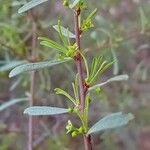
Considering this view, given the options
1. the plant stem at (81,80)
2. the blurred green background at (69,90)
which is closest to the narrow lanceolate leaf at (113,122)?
the plant stem at (81,80)

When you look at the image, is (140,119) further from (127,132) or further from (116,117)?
(116,117)

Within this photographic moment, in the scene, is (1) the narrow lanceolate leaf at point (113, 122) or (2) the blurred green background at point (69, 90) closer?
(1) the narrow lanceolate leaf at point (113, 122)

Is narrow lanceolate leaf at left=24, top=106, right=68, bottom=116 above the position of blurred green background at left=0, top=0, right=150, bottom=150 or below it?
below

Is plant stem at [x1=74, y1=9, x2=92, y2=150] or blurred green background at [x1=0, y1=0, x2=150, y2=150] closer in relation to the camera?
plant stem at [x1=74, y1=9, x2=92, y2=150]

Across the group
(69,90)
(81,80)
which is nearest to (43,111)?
(81,80)

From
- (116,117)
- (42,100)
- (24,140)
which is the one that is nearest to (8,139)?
(24,140)

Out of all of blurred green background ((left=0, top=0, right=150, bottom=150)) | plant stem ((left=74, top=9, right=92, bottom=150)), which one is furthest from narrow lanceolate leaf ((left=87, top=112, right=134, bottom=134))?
blurred green background ((left=0, top=0, right=150, bottom=150))

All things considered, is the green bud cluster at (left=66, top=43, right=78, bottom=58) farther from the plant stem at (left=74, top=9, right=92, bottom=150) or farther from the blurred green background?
the blurred green background

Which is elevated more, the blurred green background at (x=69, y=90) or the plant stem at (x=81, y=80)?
the blurred green background at (x=69, y=90)

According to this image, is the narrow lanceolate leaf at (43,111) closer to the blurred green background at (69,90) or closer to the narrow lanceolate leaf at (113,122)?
the narrow lanceolate leaf at (113,122)

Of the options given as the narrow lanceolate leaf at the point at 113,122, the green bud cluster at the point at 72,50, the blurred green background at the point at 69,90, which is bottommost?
the narrow lanceolate leaf at the point at 113,122

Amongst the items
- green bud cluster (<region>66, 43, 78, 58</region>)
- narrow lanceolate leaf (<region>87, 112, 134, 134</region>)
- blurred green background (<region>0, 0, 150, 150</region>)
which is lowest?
narrow lanceolate leaf (<region>87, 112, 134, 134</region>)
